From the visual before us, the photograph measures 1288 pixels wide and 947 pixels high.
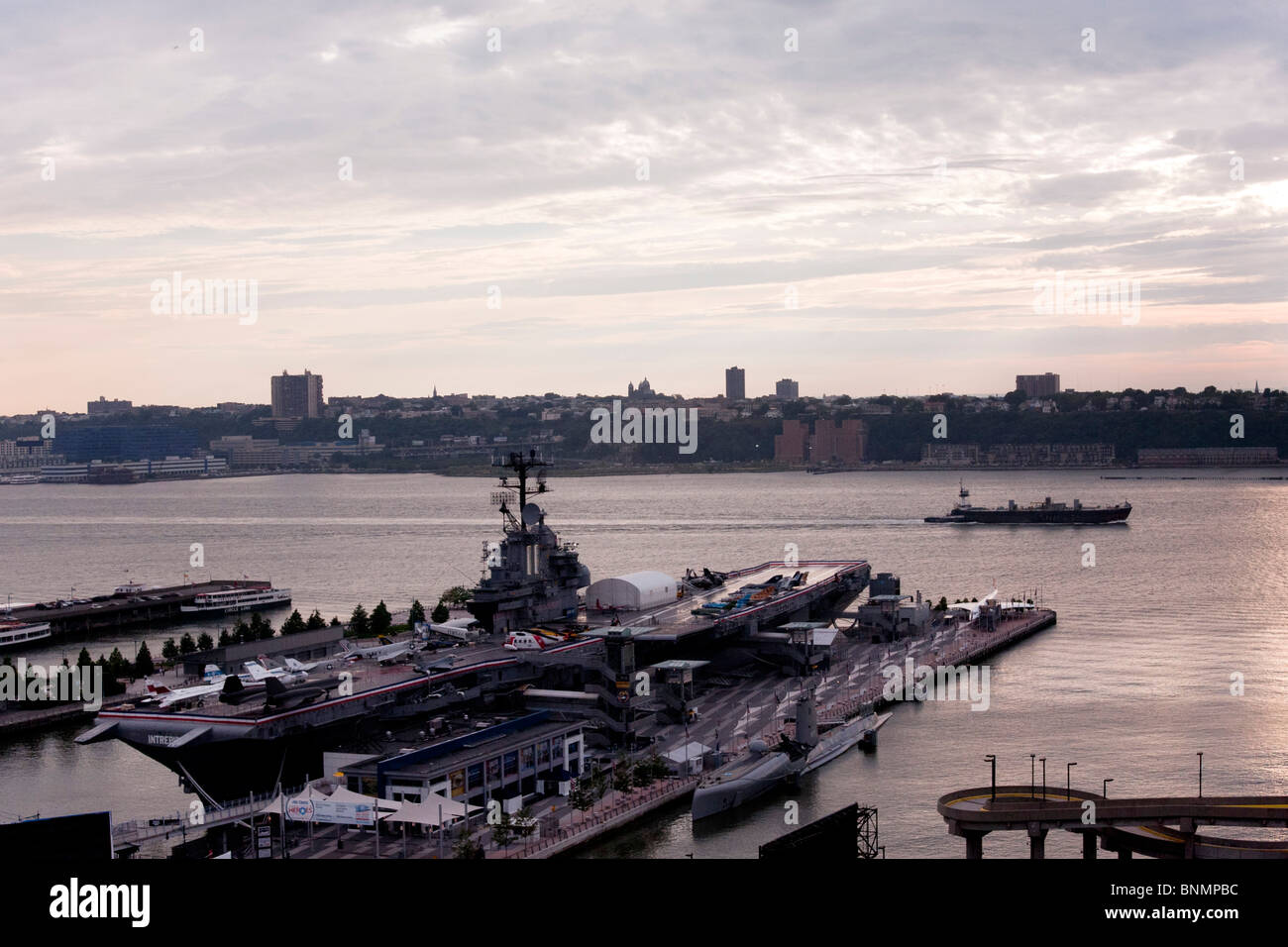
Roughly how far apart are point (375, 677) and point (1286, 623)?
32180mm

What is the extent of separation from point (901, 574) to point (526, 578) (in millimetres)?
33627

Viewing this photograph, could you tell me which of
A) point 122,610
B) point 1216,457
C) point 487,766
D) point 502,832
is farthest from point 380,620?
point 1216,457

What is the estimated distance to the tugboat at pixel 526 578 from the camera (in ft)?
97.2

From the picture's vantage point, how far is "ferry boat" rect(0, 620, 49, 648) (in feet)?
149

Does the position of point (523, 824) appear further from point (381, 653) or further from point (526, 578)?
point (526, 578)

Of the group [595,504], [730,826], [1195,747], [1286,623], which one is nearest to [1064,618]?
[1286,623]

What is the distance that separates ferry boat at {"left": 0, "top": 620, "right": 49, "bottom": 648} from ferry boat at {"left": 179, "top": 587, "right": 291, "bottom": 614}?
711 centimetres

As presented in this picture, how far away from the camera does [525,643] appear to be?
27.3 metres

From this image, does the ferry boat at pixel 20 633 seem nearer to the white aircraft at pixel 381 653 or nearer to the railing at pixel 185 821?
the white aircraft at pixel 381 653

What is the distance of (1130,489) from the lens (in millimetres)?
129625

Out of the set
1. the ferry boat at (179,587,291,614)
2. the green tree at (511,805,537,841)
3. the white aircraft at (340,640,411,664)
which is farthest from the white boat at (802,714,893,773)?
the ferry boat at (179,587,291,614)

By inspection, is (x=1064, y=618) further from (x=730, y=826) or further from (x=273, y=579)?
(x=273, y=579)

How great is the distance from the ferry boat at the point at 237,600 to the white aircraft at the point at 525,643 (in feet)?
96.7

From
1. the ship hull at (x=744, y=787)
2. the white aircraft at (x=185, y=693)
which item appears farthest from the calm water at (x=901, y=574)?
the white aircraft at (x=185, y=693)
